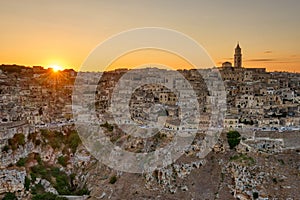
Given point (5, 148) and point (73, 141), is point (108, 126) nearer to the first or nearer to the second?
point (73, 141)

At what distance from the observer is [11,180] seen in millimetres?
18922

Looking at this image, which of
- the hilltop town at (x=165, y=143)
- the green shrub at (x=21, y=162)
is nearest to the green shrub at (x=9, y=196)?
the hilltop town at (x=165, y=143)

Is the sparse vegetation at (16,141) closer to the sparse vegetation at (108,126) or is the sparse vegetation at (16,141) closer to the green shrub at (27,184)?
the green shrub at (27,184)

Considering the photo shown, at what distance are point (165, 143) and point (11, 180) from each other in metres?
7.45

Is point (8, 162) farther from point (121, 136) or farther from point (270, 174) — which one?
point (270, 174)

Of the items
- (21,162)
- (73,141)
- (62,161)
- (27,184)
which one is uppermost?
(73,141)

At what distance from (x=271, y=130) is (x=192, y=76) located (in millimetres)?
21195

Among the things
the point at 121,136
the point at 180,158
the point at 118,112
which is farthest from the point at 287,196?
the point at 118,112

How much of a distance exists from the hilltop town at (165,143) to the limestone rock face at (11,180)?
0.04 metres

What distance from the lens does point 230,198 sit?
55.3 feet

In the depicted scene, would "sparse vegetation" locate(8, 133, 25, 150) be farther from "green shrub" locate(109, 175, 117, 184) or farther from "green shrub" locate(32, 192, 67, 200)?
"green shrub" locate(109, 175, 117, 184)

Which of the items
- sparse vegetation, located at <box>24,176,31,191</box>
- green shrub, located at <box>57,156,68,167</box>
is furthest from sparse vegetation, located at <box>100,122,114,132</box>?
sparse vegetation, located at <box>24,176,31,191</box>

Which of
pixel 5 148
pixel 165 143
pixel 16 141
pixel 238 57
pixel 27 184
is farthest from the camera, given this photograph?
pixel 238 57

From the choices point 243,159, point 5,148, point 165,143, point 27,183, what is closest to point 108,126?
point 165,143
